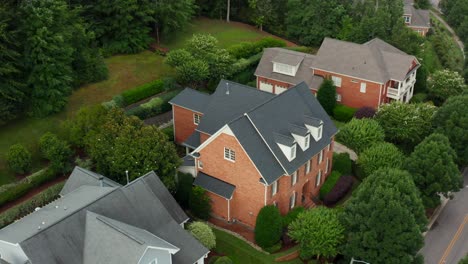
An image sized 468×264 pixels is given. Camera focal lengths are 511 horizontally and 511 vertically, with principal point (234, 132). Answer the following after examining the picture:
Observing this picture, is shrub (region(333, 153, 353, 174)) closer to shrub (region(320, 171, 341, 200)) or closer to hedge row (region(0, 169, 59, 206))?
shrub (region(320, 171, 341, 200))

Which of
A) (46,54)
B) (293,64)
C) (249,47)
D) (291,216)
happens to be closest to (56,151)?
(46,54)

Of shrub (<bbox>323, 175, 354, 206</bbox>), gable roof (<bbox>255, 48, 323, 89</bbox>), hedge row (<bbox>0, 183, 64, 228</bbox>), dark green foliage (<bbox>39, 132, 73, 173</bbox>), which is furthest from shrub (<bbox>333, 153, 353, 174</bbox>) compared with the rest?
hedge row (<bbox>0, 183, 64, 228</bbox>)

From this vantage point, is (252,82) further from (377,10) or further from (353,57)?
(377,10)

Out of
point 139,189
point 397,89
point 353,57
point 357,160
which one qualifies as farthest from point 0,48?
point 397,89

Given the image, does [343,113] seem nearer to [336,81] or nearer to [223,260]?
[336,81]

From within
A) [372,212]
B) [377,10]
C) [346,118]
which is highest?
[377,10]

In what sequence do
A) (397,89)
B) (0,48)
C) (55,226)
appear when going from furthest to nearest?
(397,89) < (0,48) < (55,226)
